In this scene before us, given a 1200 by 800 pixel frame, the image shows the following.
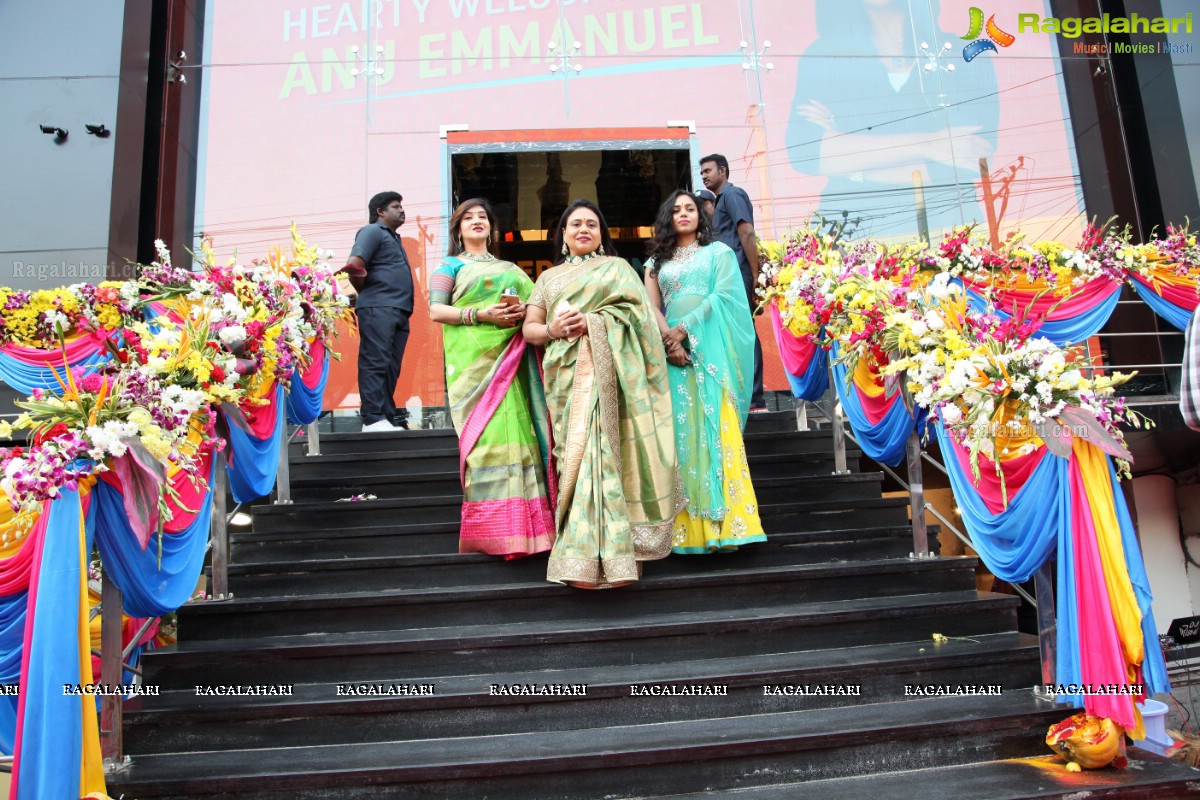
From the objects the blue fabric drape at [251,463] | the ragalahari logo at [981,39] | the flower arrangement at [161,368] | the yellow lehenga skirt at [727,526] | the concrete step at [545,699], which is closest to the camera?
the flower arrangement at [161,368]

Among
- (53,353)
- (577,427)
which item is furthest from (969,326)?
(53,353)

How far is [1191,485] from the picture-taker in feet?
23.3

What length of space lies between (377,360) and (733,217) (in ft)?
7.46

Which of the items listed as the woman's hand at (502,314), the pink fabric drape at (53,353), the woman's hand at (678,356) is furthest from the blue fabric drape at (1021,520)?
the pink fabric drape at (53,353)

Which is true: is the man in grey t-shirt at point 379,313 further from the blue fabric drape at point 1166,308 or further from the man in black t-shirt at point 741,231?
the blue fabric drape at point 1166,308

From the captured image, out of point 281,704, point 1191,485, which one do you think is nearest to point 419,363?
point 281,704

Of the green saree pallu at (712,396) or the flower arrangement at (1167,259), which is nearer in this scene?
the green saree pallu at (712,396)

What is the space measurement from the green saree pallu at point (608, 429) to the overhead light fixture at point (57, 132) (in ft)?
18.2

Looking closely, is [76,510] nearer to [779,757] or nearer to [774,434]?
[779,757]

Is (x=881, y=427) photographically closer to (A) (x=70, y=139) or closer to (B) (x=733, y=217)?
(B) (x=733, y=217)

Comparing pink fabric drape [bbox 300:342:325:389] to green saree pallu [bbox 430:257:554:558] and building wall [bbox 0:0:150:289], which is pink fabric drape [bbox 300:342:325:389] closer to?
green saree pallu [bbox 430:257:554:558]

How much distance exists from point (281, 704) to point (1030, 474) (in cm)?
262

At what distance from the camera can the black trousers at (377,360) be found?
16.8 ft

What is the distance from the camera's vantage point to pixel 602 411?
3467 mm
